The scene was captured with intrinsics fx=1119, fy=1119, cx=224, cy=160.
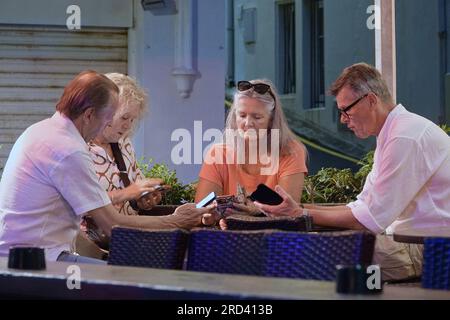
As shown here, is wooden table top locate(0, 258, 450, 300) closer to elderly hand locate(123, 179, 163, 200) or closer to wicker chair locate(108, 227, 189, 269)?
wicker chair locate(108, 227, 189, 269)

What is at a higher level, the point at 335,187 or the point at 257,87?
the point at 257,87

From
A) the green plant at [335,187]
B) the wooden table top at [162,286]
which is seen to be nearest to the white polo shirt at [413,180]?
the wooden table top at [162,286]

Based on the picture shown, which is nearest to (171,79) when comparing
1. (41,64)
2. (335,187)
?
(41,64)

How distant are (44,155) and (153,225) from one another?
0.76 metres

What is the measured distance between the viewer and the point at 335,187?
762cm

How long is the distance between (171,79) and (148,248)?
7.43 meters

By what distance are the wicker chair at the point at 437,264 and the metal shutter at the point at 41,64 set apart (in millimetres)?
8833

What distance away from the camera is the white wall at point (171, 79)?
11.4 meters

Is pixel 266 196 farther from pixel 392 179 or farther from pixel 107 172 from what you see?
pixel 107 172

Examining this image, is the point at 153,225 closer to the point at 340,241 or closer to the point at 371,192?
the point at 371,192

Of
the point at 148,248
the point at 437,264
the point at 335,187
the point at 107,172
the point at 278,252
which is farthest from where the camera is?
the point at 335,187

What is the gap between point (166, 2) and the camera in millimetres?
10984

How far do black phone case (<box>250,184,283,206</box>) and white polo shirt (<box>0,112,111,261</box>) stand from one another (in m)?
0.87

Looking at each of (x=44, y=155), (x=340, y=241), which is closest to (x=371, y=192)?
(x=44, y=155)
